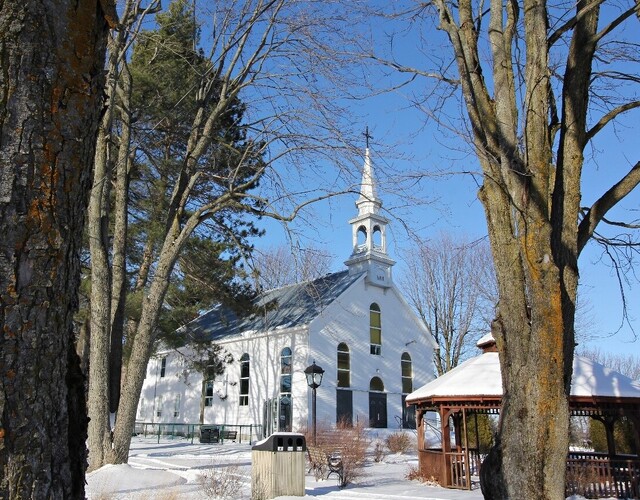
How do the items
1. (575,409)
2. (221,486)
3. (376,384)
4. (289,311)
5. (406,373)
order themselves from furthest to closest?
(406,373)
(289,311)
(376,384)
(575,409)
(221,486)

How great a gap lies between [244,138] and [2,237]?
51.6 ft

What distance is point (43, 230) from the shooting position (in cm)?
202

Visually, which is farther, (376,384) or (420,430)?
(376,384)

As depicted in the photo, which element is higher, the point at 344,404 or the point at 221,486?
the point at 344,404

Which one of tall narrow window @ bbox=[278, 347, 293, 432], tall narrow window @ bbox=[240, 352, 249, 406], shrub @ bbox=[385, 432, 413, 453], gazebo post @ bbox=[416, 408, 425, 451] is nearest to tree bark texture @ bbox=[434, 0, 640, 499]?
gazebo post @ bbox=[416, 408, 425, 451]

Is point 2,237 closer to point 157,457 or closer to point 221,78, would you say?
point 221,78

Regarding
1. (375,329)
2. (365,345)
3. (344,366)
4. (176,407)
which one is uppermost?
(375,329)

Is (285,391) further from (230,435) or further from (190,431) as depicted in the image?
(190,431)

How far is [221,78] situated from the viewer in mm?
15148

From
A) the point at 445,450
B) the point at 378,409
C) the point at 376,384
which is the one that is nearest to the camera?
the point at 445,450

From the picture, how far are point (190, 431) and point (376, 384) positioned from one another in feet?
32.7

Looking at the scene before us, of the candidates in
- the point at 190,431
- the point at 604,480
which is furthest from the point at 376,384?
the point at 604,480

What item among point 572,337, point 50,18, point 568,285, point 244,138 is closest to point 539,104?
point 568,285

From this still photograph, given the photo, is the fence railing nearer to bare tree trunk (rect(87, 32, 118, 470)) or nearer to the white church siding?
the white church siding
